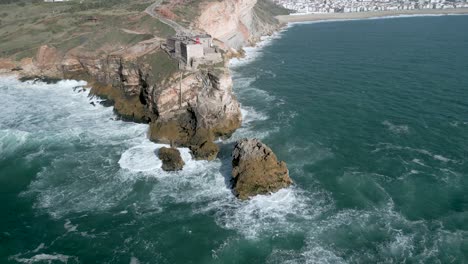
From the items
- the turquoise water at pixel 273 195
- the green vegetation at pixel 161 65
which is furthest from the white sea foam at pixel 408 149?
the green vegetation at pixel 161 65

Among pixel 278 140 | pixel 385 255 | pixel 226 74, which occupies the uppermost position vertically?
pixel 226 74

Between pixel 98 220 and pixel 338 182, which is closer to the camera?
pixel 98 220

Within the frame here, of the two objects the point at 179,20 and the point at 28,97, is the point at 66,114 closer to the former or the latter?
the point at 28,97

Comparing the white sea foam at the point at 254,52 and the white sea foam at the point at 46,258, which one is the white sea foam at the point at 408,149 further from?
the white sea foam at the point at 254,52

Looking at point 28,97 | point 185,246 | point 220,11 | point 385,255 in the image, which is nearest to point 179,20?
point 220,11

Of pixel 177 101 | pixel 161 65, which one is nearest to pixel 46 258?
pixel 177 101

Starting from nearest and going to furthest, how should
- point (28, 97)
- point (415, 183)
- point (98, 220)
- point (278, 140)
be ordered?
point (98, 220) → point (415, 183) → point (278, 140) → point (28, 97)
